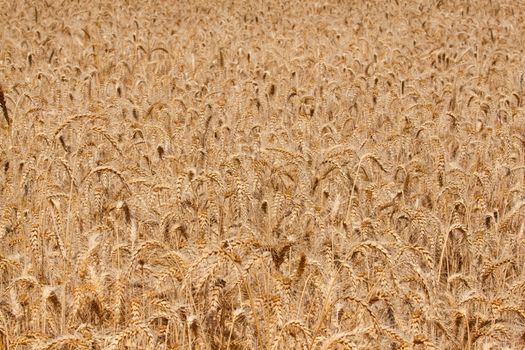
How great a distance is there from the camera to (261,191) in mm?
3719

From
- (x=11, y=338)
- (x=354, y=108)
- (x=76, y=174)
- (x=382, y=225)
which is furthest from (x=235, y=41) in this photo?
(x=11, y=338)

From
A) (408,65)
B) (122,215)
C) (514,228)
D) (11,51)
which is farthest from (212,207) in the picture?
(11,51)

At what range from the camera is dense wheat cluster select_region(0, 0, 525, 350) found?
2404 millimetres

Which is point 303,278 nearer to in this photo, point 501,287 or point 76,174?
point 501,287

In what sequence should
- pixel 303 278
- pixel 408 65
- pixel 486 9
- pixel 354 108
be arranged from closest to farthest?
pixel 303 278 → pixel 354 108 → pixel 408 65 → pixel 486 9

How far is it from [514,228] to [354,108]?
7.46 ft

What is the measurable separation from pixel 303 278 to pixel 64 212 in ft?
4.40

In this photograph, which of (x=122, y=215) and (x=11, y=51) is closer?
(x=122, y=215)

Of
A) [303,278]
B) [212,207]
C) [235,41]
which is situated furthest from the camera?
[235,41]

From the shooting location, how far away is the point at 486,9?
11.9 meters

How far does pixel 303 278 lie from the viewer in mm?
2936

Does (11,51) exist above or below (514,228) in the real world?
above

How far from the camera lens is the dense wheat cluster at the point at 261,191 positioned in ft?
7.89

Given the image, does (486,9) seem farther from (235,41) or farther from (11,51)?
(11,51)
